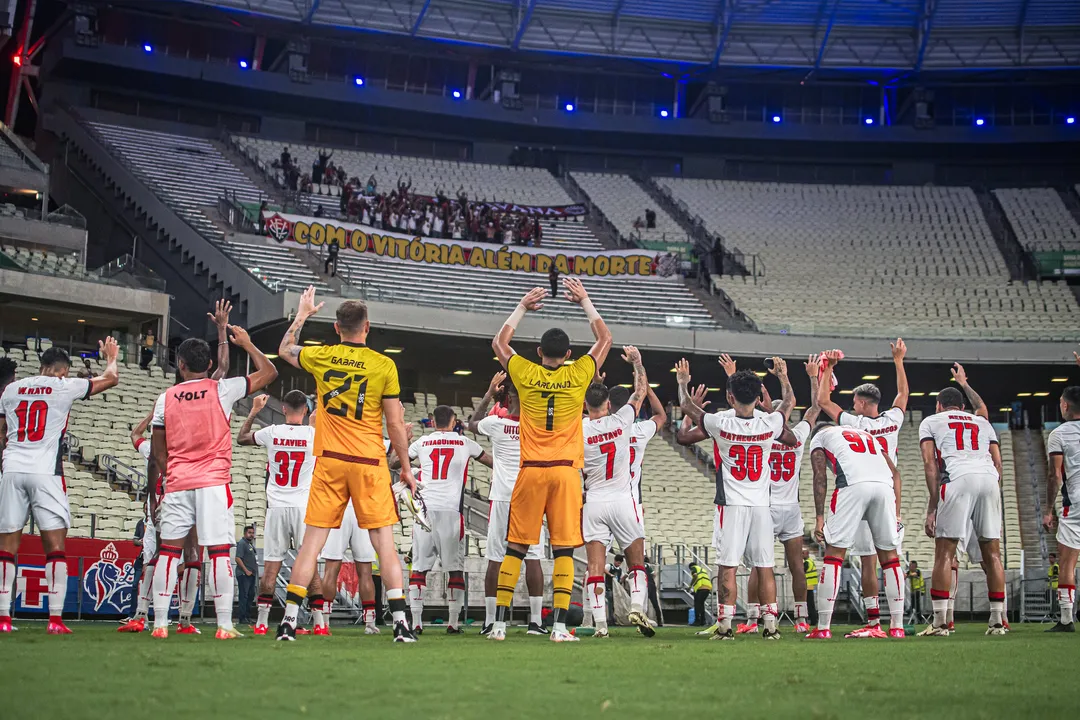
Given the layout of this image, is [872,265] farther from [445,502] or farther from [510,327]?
[510,327]

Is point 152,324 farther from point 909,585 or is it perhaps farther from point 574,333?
point 909,585

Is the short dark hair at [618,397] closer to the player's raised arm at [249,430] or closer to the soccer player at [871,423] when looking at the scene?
the soccer player at [871,423]

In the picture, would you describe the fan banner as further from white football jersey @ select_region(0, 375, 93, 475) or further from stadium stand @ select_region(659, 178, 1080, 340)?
white football jersey @ select_region(0, 375, 93, 475)

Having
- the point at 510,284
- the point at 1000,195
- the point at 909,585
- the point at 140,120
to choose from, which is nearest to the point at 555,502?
the point at 909,585

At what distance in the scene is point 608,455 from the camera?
10945 mm

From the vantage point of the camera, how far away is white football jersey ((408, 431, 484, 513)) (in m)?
11.9

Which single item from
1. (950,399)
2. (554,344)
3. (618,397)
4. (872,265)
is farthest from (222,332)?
(872,265)

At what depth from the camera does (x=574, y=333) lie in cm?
3186

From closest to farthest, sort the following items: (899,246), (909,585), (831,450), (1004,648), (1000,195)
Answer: (1004,648) < (831,450) < (909,585) < (899,246) < (1000,195)

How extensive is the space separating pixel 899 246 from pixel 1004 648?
36.5 m

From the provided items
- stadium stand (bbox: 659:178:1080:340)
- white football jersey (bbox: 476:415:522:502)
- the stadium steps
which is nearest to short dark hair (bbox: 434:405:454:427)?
white football jersey (bbox: 476:415:522:502)

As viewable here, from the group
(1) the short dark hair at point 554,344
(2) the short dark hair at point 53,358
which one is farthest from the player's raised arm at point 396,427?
(2) the short dark hair at point 53,358

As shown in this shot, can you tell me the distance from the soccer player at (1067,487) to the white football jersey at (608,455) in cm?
428

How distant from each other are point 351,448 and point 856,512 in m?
4.90
